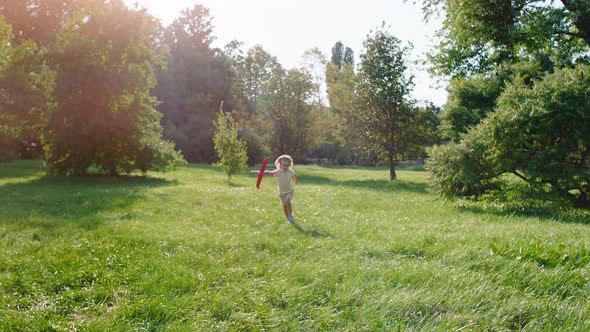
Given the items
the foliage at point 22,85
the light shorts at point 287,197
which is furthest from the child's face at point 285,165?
the foliage at point 22,85

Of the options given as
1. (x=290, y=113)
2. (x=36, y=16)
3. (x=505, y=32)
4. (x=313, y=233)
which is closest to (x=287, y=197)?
(x=313, y=233)

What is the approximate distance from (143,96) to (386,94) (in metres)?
18.0

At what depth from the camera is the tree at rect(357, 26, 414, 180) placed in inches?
1224

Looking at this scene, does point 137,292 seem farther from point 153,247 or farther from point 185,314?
point 153,247

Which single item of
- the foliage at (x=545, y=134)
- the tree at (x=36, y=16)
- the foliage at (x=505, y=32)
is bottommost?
the foliage at (x=545, y=134)

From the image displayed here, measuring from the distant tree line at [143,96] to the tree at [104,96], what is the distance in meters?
0.06

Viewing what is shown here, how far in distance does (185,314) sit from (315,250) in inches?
117

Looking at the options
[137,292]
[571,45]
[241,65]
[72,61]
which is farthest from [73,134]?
[241,65]

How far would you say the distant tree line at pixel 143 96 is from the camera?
21016 mm

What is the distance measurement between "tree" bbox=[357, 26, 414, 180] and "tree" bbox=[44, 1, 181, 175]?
16.3 meters

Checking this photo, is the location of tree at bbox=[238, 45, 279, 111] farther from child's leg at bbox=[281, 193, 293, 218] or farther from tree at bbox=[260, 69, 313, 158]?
child's leg at bbox=[281, 193, 293, 218]

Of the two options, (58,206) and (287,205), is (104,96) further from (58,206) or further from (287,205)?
(287,205)

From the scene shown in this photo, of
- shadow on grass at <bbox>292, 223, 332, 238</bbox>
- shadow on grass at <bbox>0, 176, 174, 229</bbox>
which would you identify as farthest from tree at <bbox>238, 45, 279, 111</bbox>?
shadow on grass at <bbox>292, 223, 332, 238</bbox>

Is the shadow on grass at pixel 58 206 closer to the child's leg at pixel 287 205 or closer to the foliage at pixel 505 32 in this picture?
the child's leg at pixel 287 205
